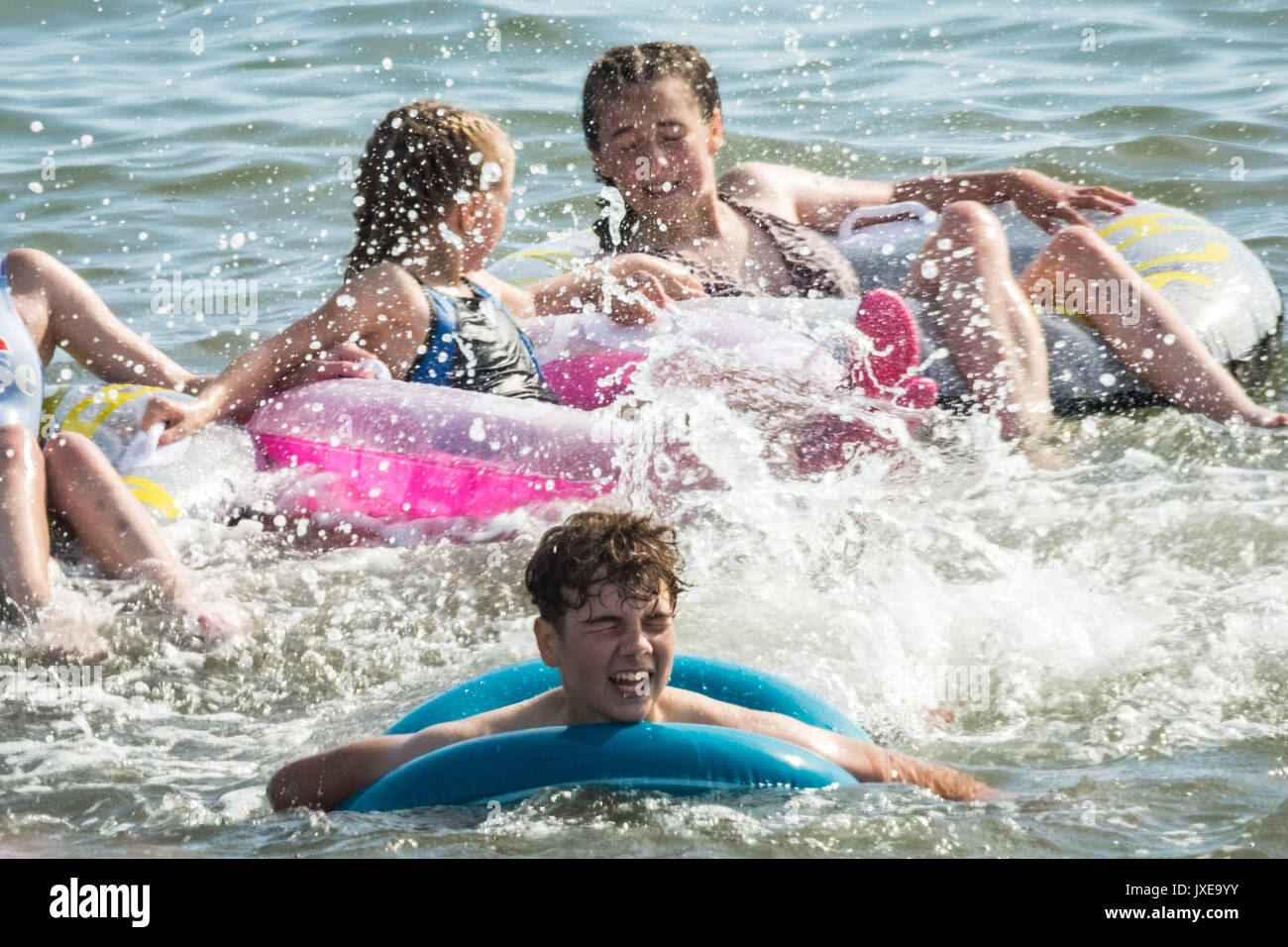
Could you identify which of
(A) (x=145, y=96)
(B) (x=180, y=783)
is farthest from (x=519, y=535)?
(A) (x=145, y=96)

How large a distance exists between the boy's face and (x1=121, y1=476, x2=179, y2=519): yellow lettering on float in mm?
1796

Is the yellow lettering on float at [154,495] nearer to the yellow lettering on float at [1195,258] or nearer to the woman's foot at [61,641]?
the woman's foot at [61,641]

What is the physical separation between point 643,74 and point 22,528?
256 centimetres

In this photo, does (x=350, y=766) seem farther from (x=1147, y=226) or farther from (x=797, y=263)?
(x=1147, y=226)

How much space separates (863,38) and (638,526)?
31.1 ft

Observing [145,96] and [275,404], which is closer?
[275,404]

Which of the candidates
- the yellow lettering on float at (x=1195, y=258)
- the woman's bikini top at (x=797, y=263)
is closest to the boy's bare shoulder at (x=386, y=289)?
the woman's bikini top at (x=797, y=263)

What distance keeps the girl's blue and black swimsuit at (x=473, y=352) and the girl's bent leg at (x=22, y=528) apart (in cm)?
115

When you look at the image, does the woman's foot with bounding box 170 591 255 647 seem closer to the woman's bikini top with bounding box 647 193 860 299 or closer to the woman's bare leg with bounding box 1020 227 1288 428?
the woman's bikini top with bounding box 647 193 860 299

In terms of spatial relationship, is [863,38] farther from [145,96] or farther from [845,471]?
[845,471]

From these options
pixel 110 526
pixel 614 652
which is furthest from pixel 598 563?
pixel 110 526

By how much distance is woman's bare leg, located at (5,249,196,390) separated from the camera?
15.5ft

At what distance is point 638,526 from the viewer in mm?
2951
